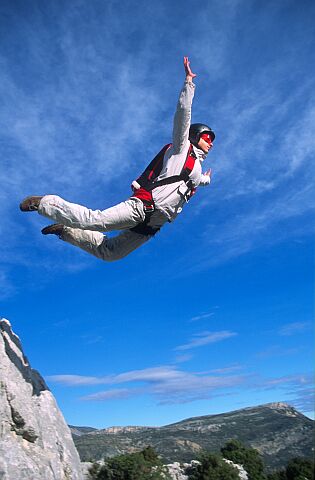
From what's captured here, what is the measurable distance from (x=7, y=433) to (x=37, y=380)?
252 cm

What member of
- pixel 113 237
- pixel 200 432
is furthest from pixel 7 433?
pixel 200 432

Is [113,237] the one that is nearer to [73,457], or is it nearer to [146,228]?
[146,228]

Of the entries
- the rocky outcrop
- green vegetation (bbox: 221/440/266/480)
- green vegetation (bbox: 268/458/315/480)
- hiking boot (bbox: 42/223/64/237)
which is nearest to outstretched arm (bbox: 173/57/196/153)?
hiking boot (bbox: 42/223/64/237)

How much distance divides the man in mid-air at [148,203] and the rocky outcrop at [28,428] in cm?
357

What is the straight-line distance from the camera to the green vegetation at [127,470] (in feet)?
146

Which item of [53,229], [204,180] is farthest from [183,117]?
[53,229]

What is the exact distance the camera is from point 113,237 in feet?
32.5

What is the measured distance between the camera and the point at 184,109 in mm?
8094

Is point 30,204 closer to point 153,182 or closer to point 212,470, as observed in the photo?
point 153,182

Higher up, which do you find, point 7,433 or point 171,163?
point 171,163

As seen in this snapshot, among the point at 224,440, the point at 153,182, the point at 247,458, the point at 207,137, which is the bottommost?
the point at 247,458

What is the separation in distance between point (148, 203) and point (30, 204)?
7.88 feet

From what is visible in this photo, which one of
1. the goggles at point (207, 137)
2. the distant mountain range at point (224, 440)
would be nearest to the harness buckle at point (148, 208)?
the goggles at point (207, 137)

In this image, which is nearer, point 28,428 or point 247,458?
point 28,428
